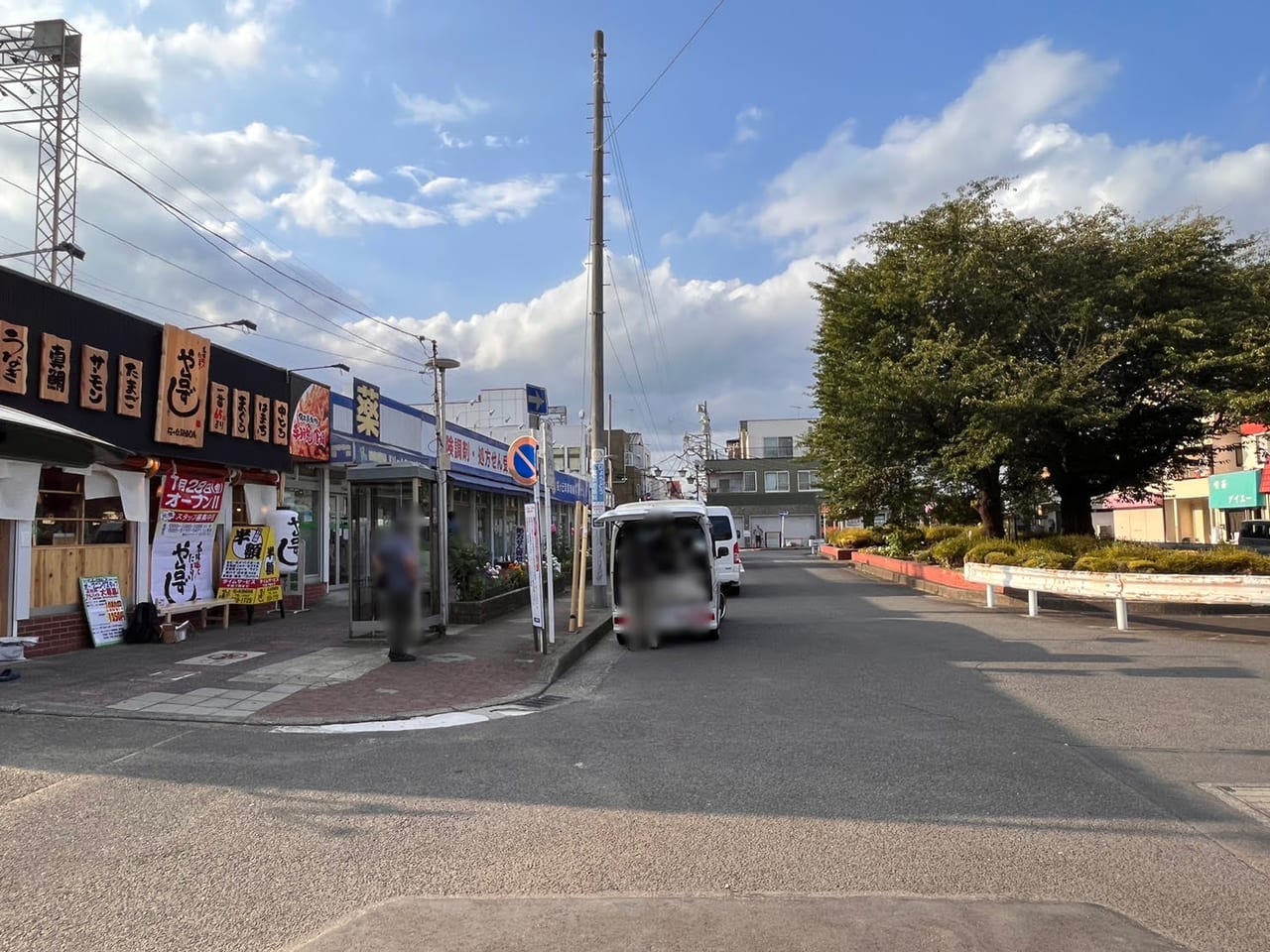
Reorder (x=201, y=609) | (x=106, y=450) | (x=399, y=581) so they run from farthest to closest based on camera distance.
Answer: (x=201, y=609)
(x=399, y=581)
(x=106, y=450)

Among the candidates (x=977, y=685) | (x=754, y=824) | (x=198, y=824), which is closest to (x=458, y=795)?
(x=198, y=824)

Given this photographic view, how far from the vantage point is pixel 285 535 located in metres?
15.0

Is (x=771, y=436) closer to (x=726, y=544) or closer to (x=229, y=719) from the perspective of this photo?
(x=726, y=544)

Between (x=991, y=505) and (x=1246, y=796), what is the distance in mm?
19089

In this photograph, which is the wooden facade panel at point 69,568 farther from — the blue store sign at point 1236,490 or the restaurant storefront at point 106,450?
the blue store sign at point 1236,490

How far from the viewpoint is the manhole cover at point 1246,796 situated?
5078mm

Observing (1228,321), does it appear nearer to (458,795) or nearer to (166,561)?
(458,795)

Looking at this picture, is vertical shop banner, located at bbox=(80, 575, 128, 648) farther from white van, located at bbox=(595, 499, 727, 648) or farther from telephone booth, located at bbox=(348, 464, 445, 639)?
white van, located at bbox=(595, 499, 727, 648)

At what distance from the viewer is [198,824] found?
492cm

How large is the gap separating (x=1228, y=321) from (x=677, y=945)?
19.7 m

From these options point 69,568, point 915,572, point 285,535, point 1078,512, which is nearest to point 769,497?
point 915,572

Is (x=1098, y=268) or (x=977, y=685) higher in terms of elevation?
(x=1098, y=268)

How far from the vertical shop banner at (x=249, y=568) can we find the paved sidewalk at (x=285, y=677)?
74 cm

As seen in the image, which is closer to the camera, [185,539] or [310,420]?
[185,539]
